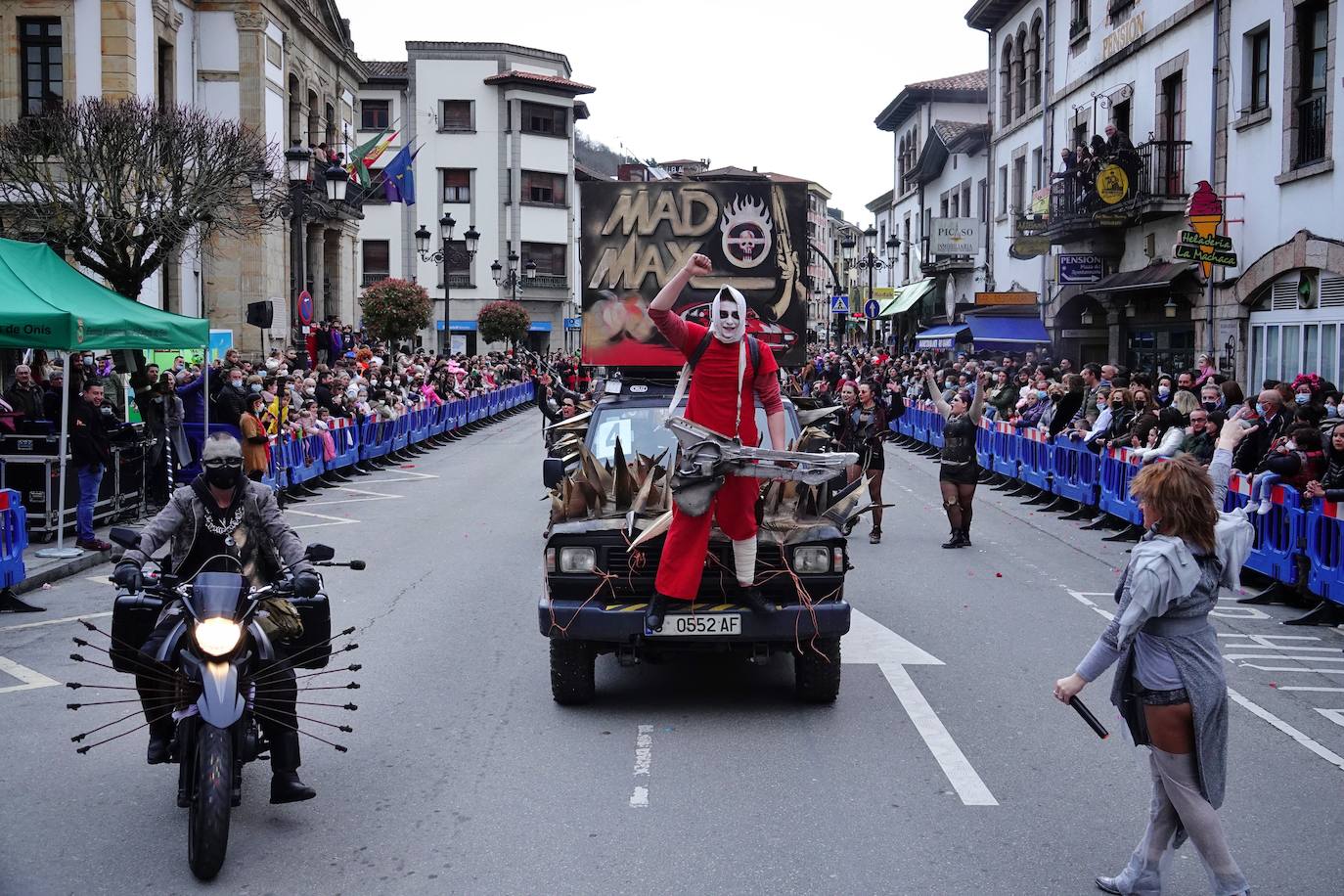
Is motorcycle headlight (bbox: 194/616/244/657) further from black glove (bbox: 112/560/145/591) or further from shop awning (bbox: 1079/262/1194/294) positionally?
shop awning (bbox: 1079/262/1194/294)

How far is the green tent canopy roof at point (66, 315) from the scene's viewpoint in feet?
44.0

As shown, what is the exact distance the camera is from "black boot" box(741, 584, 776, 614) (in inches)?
297

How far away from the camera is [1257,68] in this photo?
2350 centimetres

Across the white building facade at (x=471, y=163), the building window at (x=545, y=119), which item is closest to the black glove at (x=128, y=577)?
the white building facade at (x=471, y=163)

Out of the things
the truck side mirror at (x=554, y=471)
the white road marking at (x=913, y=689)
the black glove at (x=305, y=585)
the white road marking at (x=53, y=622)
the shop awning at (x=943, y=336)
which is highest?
the shop awning at (x=943, y=336)

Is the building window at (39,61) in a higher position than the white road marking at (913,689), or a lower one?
higher

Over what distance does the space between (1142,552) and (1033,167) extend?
33.6m

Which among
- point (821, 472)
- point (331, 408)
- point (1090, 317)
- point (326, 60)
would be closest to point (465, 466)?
point (331, 408)

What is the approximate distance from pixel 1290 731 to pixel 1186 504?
3.49m

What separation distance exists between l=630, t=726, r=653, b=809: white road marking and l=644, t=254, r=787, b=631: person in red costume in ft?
1.93

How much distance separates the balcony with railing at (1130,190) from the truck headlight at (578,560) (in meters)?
21.4

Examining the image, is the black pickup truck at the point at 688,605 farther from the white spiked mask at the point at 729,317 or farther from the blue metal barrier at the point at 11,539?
the blue metal barrier at the point at 11,539

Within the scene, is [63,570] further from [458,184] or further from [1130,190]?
[458,184]

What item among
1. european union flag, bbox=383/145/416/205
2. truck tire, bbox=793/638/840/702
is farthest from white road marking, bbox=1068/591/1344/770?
european union flag, bbox=383/145/416/205
